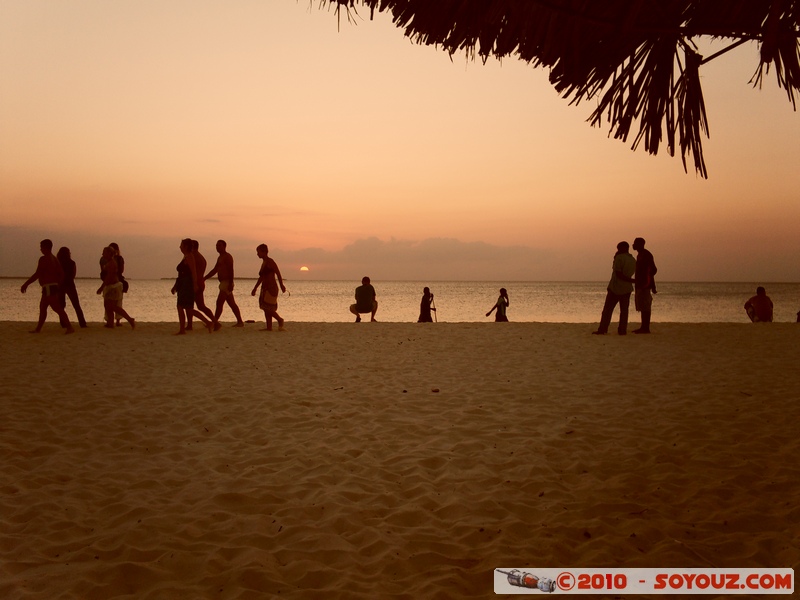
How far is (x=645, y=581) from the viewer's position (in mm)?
3189

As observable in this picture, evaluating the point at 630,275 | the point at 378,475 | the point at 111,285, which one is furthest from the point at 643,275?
the point at 111,285

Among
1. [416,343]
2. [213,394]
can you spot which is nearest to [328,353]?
[416,343]

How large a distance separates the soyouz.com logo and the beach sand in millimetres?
115

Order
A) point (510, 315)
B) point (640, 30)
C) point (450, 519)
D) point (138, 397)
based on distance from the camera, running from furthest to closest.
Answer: point (510, 315), point (138, 397), point (450, 519), point (640, 30)

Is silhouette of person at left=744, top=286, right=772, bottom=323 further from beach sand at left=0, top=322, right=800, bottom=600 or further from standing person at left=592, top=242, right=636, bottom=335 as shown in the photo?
beach sand at left=0, top=322, right=800, bottom=600

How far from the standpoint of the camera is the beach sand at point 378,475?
3379mm

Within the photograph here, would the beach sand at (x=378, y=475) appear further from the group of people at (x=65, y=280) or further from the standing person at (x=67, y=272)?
the standing person at (x=67, y=272)

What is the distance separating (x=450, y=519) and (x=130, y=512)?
2.13 m

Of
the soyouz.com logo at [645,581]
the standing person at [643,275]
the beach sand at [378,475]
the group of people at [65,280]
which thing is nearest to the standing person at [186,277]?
the group of people at [65,280]

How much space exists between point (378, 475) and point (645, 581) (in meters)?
2.14

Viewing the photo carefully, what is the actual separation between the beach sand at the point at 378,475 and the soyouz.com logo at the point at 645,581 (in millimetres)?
115

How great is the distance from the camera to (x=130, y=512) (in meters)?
4.04

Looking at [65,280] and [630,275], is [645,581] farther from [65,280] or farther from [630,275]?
[65,280]

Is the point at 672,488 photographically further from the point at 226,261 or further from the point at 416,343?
the point at 226,261
